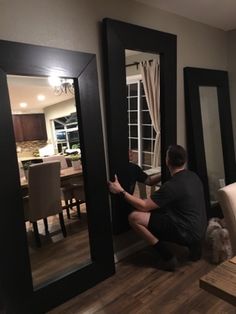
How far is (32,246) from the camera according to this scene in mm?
1963

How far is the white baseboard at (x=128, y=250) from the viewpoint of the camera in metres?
2.51

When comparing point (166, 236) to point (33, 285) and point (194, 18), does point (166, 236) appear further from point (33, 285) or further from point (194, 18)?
point (194, 18)

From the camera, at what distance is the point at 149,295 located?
6.72ft

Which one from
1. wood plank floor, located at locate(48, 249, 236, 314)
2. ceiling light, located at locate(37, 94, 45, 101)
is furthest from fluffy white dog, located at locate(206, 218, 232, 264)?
ceiling light, located at locate(37, 94, 45, 101)

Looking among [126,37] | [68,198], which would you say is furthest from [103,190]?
[126,37]

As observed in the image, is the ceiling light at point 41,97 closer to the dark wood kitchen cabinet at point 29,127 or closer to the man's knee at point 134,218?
the dark wood kitchen cabinet at point 29,127

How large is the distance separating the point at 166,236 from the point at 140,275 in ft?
1.32

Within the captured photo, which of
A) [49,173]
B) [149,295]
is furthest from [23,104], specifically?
[149,295]

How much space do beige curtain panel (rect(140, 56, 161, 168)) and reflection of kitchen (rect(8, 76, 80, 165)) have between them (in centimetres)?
87

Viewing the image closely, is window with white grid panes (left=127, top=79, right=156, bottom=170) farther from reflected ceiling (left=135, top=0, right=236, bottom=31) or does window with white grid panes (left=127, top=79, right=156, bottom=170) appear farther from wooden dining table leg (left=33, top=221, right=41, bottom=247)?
wooden dining table leg (left=33, top=221, right=41, bottom=247)

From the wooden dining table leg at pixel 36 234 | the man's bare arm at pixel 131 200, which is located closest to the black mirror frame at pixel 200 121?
the man's bare arm at pixel 131 200

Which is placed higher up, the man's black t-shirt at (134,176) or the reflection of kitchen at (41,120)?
the reflection of kitchen at (41,120)

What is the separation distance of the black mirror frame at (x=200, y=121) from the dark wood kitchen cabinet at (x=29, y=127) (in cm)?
169

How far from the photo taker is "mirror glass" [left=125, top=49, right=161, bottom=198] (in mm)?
2410
